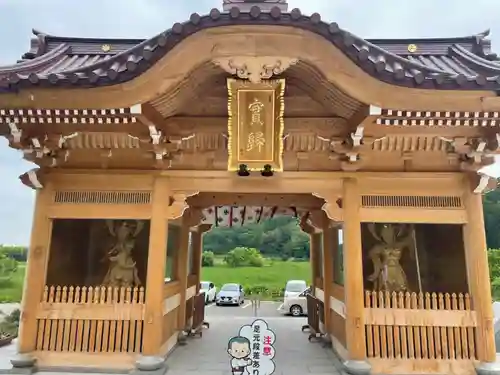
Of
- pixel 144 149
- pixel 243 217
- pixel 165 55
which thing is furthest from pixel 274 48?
pixel 243 217

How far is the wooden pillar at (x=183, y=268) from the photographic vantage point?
7.93m

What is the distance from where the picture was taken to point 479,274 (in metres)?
5.65

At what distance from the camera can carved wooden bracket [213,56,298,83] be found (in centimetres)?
484

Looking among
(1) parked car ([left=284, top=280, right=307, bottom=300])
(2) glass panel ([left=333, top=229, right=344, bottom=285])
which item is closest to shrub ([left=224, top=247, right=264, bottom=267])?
(1) parked car ([left=284, top=280, right=307, bottom=300])

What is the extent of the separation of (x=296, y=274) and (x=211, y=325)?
2808 cm

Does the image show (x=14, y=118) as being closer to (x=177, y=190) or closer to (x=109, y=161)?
(x=109, y=161)

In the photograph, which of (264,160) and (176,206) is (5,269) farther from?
(264,160)

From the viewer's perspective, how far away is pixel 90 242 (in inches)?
280

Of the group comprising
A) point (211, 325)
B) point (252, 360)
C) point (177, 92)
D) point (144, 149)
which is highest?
point (177, 92)

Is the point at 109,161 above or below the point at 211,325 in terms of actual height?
above

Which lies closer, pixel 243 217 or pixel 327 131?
pixel 327 131

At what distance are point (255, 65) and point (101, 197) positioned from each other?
10.7ft

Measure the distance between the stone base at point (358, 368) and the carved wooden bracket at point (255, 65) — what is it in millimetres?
4254

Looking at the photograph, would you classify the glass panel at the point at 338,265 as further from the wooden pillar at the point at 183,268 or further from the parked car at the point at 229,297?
the parked car at the point at 229,297
